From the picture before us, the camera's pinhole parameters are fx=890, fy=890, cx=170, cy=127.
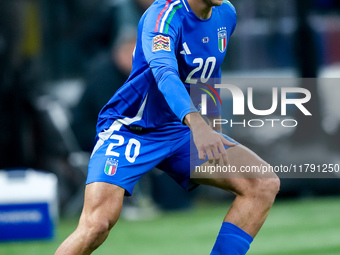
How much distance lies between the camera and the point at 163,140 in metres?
5.13

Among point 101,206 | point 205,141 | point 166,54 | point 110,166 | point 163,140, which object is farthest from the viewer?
point 163,140

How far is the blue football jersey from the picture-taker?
477cm

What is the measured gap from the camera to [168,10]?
4.84 meters

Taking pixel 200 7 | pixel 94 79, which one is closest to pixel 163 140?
pixel 200 7

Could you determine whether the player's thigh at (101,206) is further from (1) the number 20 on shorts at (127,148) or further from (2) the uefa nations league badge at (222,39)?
(2) the uefa nations league badge at (222,39)

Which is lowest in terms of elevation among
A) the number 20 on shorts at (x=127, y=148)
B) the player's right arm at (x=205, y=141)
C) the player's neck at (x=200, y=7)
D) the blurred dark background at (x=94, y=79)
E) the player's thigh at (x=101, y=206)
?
the blurred dark background at (x=94, y=79)

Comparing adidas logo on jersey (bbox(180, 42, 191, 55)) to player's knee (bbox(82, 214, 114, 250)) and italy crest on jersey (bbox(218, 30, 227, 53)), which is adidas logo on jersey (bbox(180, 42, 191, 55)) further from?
player's knee (bbox(82, 214, 114, 250))

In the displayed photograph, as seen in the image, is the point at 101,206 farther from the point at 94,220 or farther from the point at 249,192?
the point at 249,192

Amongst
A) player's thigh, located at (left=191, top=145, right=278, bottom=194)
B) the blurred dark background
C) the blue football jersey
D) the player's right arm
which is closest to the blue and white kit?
the blue football jersey

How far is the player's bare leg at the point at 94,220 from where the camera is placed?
4703mm

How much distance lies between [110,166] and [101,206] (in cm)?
24

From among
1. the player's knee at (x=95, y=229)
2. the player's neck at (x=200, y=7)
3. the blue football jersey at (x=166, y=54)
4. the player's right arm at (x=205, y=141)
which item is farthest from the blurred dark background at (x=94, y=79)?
the player's right arm at (x=205, y=141)

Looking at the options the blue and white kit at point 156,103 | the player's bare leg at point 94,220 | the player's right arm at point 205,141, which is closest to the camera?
the player's right arm at point 205,141

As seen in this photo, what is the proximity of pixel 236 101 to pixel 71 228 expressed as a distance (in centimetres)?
220
